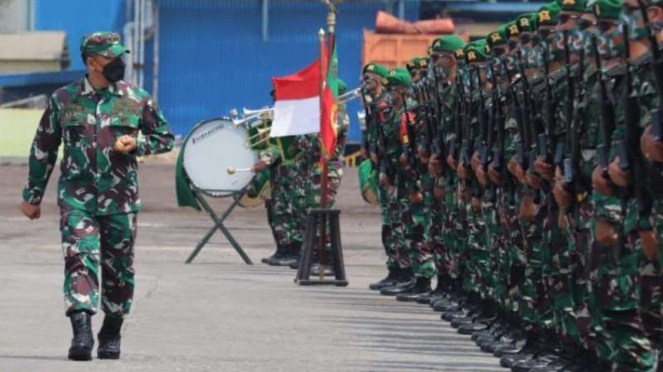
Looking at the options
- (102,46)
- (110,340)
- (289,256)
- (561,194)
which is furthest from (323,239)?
(561,194)

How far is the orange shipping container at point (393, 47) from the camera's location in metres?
46.7

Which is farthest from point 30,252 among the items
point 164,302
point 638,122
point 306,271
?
point 638,122

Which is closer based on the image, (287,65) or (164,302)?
(164,302)

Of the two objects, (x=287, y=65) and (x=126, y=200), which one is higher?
(x=126, y=200)

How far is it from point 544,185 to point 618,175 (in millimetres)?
2190

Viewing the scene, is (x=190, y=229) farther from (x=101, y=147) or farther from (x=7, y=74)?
(x=7, y=74)

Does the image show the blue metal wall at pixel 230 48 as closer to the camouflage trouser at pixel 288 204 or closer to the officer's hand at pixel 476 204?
the camouflage trouser at pixel 288 204

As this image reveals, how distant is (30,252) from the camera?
2247cm

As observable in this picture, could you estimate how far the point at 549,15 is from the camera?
1159 centimetres

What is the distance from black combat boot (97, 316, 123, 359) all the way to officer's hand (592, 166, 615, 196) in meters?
3.58

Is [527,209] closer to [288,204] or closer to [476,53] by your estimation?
[476,53]

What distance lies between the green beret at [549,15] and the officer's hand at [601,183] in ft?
7.96

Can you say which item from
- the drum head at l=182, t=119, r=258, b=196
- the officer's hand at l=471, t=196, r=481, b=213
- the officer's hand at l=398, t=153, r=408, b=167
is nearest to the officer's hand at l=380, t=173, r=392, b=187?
the officer's hand at l=398, t=153, r=408, b=167

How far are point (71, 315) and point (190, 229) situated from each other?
16945 mm
